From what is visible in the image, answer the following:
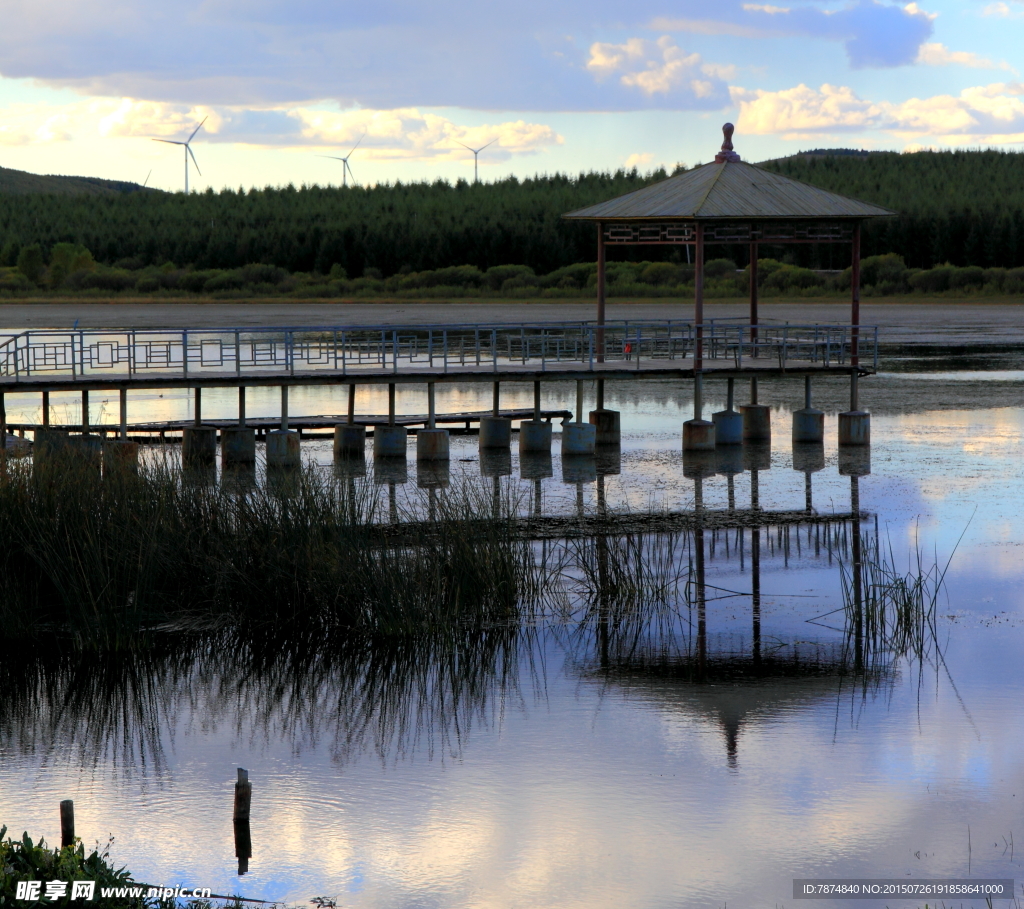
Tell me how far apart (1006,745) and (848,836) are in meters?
2.12

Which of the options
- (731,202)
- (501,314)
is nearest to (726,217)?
(731,202)

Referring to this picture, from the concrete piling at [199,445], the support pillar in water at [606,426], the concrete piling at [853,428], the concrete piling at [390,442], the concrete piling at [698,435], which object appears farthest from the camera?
the support pillar in water at [606,426]

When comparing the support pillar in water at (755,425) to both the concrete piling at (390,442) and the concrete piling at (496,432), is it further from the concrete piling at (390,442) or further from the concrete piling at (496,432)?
the concrete piling at (390,442)

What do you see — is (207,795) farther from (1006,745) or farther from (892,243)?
(892,243)

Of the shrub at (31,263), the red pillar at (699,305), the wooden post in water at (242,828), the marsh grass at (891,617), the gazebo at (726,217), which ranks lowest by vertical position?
the wooden post in water at (242,828)

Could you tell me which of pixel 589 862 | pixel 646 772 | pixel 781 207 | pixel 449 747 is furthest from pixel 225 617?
pixel 781 207

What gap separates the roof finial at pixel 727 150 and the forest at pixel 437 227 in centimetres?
5980

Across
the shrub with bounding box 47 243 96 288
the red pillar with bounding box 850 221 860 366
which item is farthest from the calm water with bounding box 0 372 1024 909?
the shrub with bounding box 47 243 96 288

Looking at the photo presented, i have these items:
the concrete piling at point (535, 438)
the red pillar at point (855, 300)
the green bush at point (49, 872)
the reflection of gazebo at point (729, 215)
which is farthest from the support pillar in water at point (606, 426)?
the green bush at point (49, 872)

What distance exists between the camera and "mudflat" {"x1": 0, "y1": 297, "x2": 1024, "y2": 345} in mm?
60719

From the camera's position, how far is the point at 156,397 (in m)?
39.6

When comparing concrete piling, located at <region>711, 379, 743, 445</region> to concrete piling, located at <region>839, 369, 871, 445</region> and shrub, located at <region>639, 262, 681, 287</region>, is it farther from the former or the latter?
shrub, located at <region>639, 262, 681, 287</region>

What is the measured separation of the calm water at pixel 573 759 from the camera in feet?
28.7

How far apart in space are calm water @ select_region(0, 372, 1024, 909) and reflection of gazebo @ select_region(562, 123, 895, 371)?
1029cm
